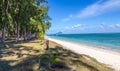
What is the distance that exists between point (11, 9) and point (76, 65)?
24897 millimetres

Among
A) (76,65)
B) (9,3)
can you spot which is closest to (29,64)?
(76,65)

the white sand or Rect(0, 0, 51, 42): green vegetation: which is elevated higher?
Rect(0, 0, 51, 42): green vegetation

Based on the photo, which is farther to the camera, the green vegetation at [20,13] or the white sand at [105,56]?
the green vegetation at [20,13]

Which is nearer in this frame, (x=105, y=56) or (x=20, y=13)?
(x=105, y=56)

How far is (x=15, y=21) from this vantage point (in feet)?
131

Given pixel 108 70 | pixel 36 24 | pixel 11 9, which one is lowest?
pixel 108 70

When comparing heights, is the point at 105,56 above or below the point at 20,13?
below

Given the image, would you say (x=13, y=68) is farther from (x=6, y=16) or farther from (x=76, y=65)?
(x=6, y=16)

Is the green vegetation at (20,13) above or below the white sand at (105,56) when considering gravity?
above

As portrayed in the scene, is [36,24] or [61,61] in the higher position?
[36,24]

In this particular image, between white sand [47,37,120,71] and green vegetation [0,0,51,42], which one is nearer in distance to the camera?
white sand [47,37,120,71]

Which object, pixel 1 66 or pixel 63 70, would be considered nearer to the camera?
pixel 63 70

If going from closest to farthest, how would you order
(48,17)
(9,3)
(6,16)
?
(6,16)
(9,3)
(48,17)

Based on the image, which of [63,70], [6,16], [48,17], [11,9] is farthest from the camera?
[48,17]
